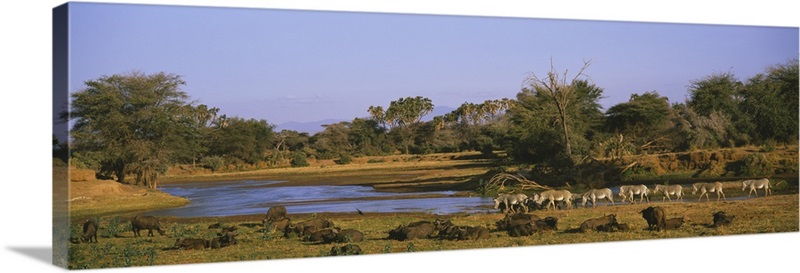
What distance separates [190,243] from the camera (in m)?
15.2

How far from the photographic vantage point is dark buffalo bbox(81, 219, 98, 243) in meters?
14.5

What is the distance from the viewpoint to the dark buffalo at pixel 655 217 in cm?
1747

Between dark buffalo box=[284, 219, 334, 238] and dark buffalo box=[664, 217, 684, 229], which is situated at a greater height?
dark buffalo box=[284, 219, 334, 238]

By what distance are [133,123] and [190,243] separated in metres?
1.76

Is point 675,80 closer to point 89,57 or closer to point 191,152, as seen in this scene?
point 191,152

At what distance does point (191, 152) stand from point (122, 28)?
6.70 ft

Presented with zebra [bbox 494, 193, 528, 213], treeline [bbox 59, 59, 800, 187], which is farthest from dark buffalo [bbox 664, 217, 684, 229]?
zebra [bbox 494, 193, 528, 213]

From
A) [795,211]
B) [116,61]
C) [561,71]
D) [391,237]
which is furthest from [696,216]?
[116,61]

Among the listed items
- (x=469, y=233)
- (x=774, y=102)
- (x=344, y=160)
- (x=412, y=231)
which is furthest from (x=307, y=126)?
(x=774, y=102)

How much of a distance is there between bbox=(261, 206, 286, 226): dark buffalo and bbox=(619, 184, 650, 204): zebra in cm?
539

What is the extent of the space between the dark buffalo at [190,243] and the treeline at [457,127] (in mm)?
970

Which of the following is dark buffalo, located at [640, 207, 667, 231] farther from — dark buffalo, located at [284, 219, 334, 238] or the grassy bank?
dark buffalo, located at [284, 219, 334, 238]

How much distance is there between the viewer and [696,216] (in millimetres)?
17953

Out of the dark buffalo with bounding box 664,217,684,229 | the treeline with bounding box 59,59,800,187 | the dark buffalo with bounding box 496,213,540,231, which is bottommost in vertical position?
the dark buffalo with bounding box 664,217,684,229
